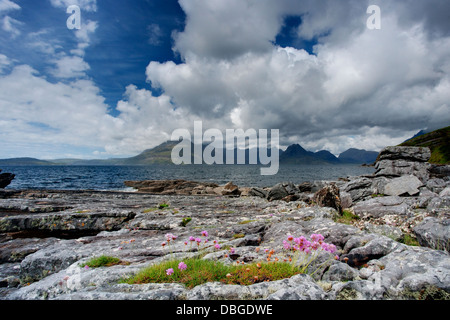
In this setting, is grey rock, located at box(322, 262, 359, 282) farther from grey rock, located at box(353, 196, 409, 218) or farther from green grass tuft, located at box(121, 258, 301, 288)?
grey rock, located at box(353, 196, 409, 218)

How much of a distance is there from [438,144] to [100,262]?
245 meters

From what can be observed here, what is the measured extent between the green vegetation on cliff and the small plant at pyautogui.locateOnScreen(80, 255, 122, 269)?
623 feet

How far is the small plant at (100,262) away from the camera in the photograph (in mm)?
6508

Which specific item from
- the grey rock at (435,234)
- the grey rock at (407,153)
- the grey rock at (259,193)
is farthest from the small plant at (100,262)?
the grey rock at (407,153)

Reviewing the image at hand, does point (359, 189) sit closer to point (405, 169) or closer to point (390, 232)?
point (405, 169)

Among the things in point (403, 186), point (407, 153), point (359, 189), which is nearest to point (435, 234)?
point (403, 186)

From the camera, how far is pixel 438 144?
172m

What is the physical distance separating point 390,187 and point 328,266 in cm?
2268

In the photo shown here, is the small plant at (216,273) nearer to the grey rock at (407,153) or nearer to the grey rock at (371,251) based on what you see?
the grey rock at (371,251)

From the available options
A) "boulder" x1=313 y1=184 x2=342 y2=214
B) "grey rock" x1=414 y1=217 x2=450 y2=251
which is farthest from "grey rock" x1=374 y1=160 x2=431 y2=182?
"grey rock" x1=414 y1=217 x2=450 y2=251

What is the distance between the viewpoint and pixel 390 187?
2291 centimetres

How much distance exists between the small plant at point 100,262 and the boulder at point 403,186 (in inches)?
1025
